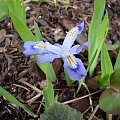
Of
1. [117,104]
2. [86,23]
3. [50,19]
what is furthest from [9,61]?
[117,104]

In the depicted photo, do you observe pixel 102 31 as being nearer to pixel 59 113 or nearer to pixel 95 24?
pixel 95 24

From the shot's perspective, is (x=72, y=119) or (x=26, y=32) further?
(x=26, y=32)

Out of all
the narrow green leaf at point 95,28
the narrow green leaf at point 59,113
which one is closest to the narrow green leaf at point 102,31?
the narrow green leaf at point 95,28

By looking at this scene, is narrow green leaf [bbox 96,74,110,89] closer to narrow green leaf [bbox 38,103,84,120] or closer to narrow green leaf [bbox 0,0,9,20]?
narrow green leaf [bbox 38,103,84,120]

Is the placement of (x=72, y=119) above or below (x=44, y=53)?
below

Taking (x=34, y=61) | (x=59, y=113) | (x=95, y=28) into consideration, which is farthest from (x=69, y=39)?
(x=34, y=61)

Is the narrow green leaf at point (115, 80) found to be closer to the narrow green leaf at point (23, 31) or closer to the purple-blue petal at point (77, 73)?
the purple-blue petal at point (77, 73)

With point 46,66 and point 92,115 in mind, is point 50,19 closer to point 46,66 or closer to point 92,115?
point 46,66
